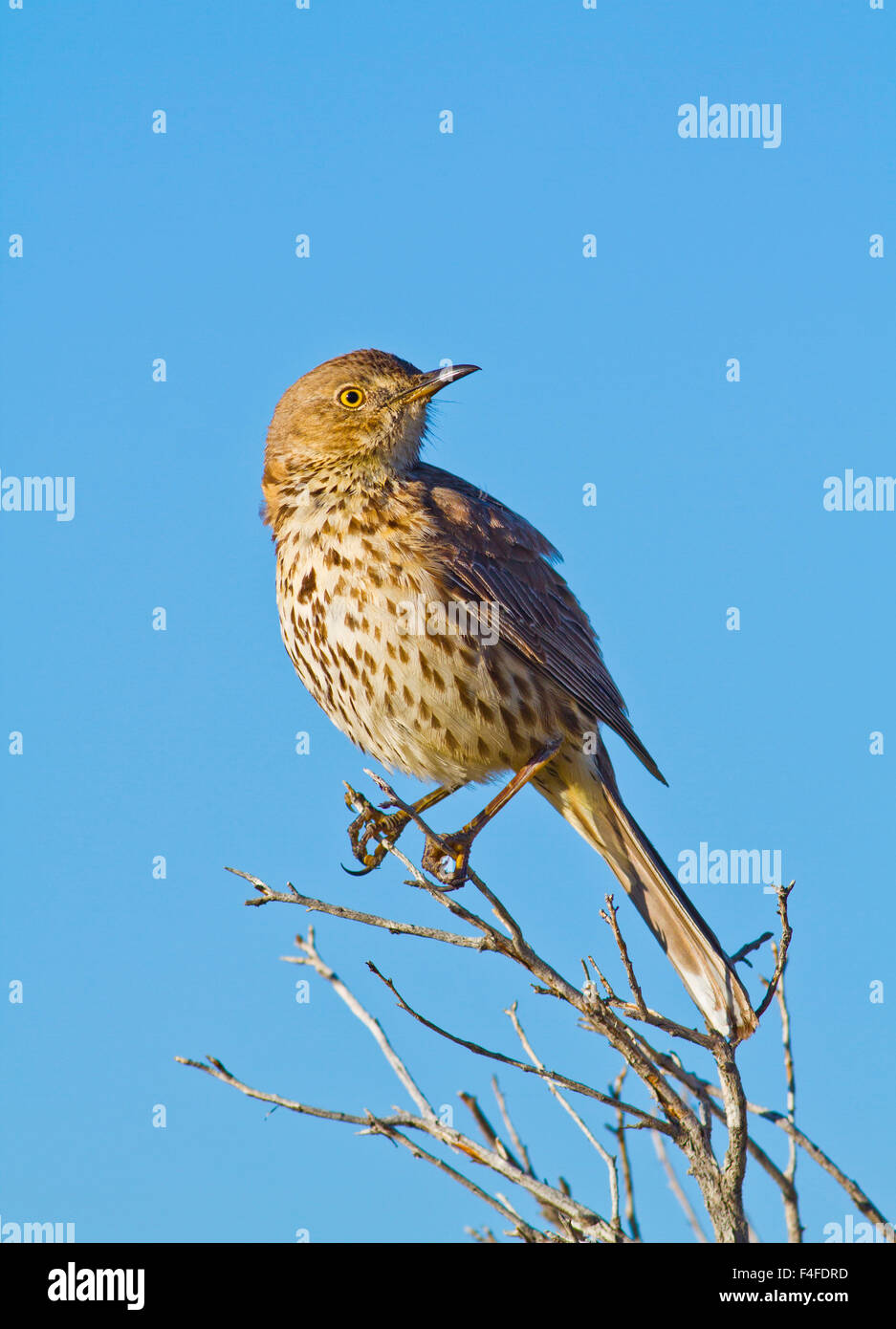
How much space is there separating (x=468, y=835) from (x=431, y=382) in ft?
7.85

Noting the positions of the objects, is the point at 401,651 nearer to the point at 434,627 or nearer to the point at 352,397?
the point at 434,627

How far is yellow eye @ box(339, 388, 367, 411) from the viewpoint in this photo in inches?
287

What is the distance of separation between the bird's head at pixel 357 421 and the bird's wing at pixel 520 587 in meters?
0.23

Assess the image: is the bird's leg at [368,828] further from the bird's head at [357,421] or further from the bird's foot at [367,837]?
the bird's head at [357,421]

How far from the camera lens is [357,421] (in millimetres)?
7215

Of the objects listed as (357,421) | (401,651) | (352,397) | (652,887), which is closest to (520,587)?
(401,651)

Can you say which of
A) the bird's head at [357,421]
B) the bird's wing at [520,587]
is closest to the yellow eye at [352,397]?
the bird's head at [357,421]

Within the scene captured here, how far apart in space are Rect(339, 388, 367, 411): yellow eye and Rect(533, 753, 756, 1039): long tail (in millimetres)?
2158

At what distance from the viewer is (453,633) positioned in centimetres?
663

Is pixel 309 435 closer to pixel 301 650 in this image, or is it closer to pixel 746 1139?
pixel 301 650

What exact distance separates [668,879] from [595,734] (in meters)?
0.86

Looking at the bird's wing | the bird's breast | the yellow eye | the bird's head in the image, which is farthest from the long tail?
the yellow eye

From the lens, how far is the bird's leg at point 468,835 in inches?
246

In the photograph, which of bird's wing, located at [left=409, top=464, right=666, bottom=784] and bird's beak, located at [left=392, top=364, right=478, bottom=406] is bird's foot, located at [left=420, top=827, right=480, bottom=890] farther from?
bird's beak, located at [left=392, top=364, right=478, bottom=406]
